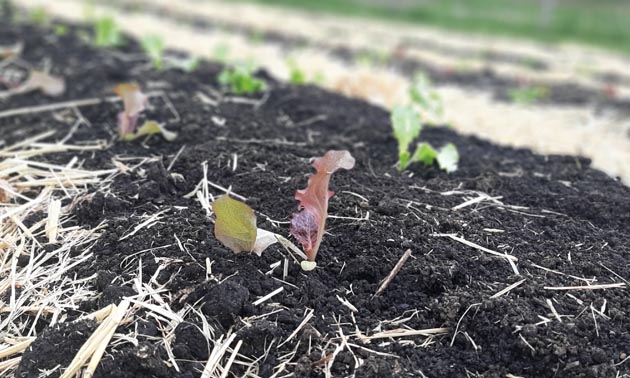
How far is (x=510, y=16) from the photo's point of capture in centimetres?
1591

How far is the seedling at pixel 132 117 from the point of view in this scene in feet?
9.64

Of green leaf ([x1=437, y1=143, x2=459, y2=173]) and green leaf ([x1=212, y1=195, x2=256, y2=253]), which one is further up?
green leaf ([x1=212, y1=195, x2=256, y2=253])

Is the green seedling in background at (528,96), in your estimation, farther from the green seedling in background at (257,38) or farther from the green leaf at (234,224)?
the green leaf at (234,224)

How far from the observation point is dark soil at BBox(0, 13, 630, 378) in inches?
70.9

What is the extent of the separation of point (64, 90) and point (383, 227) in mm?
2549

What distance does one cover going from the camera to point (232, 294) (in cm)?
189

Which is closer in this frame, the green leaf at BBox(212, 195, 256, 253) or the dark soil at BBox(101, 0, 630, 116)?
the green leaf at BBox(212, 195, 256, 253)


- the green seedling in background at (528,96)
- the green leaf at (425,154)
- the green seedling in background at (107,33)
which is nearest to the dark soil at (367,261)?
the green leaf at (425,154)

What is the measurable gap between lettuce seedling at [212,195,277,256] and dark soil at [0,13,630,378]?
5 centimetres

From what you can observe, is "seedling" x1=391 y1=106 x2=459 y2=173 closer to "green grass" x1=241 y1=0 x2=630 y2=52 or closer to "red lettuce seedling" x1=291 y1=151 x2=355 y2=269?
"red lettuce seedling" x1=291 y1=151 x2=355 y2=269

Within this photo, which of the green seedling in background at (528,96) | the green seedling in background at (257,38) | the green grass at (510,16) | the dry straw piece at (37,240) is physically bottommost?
the green grass at (510,16)

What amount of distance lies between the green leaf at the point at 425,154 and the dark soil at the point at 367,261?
42 millimetres

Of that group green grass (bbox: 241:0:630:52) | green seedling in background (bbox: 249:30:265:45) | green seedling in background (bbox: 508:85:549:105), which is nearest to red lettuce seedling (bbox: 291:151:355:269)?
green seedling in background (bbox: 508:85:549:105)

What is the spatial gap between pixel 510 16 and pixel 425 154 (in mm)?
14314
